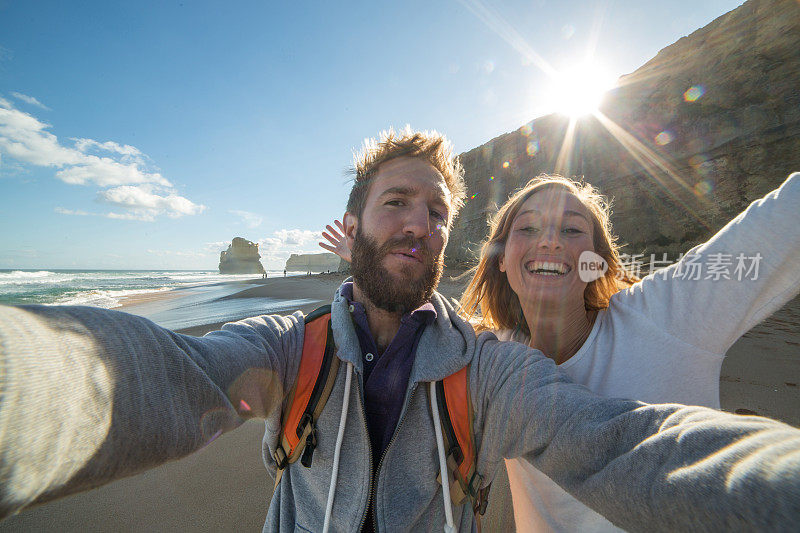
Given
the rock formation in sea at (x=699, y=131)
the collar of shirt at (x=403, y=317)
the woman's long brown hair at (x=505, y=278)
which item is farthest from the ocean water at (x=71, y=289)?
the rock formation in sea at (x=699, y=131)

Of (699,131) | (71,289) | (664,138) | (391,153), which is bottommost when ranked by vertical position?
(71,289)

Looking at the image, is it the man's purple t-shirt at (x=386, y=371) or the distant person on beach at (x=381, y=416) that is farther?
the man's purple t-shirt at (x=386, y=371)

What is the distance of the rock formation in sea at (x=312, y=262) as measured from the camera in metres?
97.5

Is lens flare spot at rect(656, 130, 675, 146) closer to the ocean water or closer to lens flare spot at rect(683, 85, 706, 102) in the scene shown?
lens flare spot at rect(683, 85, 706, 102)

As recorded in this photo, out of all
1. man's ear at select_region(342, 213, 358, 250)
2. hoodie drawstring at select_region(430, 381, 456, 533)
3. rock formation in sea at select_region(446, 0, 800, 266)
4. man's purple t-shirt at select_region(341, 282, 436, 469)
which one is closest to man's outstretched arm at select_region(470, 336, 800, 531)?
hoodie drawstring at select_region(430, 381, 456, 533)

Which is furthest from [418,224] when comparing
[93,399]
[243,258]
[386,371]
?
[243,258]

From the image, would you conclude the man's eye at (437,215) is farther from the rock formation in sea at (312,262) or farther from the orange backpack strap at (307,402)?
the rock formation in sea at (312,262)

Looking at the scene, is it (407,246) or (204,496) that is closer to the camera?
(407,246)

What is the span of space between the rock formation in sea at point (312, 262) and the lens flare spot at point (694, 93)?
88562mm

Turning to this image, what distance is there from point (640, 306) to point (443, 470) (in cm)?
162

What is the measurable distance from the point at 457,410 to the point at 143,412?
1195mm

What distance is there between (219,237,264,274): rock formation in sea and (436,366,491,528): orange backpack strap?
89109mm

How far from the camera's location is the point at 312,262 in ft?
335

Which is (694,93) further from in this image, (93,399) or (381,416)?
(93,399)
